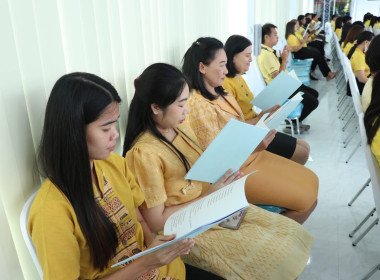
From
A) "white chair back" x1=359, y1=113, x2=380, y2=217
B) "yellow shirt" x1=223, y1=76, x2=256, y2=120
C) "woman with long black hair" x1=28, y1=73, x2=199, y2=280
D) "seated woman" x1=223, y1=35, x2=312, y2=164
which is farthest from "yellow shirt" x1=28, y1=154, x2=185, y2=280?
"yellow shirt" x1=223, y1=76, x2=256, y2=120

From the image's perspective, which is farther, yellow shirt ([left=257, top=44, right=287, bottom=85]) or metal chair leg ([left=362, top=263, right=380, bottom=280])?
yellow shirt ([left=257, top=44, right=287, bottom=85])

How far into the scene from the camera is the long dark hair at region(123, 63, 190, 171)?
4.45 feet

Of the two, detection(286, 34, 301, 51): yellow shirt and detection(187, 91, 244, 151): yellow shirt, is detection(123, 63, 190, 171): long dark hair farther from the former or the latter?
detection(286, 34, 301, 51): yellow shirt

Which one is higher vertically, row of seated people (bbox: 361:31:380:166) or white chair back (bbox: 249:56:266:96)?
row of seated people (bbox: 361:31:380:166)

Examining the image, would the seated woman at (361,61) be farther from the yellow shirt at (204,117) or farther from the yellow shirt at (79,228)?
the yellow shirt at (79,228)

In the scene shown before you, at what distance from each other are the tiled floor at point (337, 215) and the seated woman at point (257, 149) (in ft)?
1.18

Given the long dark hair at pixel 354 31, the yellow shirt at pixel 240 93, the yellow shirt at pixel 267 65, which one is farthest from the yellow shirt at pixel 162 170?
the long dark hair at pixel 354 31

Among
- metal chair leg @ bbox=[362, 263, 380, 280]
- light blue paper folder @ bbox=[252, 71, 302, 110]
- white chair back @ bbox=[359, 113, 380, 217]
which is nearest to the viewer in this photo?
white chair back @ bbox=[359, 113, 380, 217]

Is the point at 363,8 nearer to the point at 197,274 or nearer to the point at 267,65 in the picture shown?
the point at 267,65

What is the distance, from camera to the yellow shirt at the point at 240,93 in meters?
2.52

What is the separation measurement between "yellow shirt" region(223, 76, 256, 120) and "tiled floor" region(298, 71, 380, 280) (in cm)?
84

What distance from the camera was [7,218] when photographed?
3.08ft

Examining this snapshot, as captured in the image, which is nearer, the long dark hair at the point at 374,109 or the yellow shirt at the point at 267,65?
the long dark hair at the point at 374,109

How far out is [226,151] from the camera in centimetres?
133
